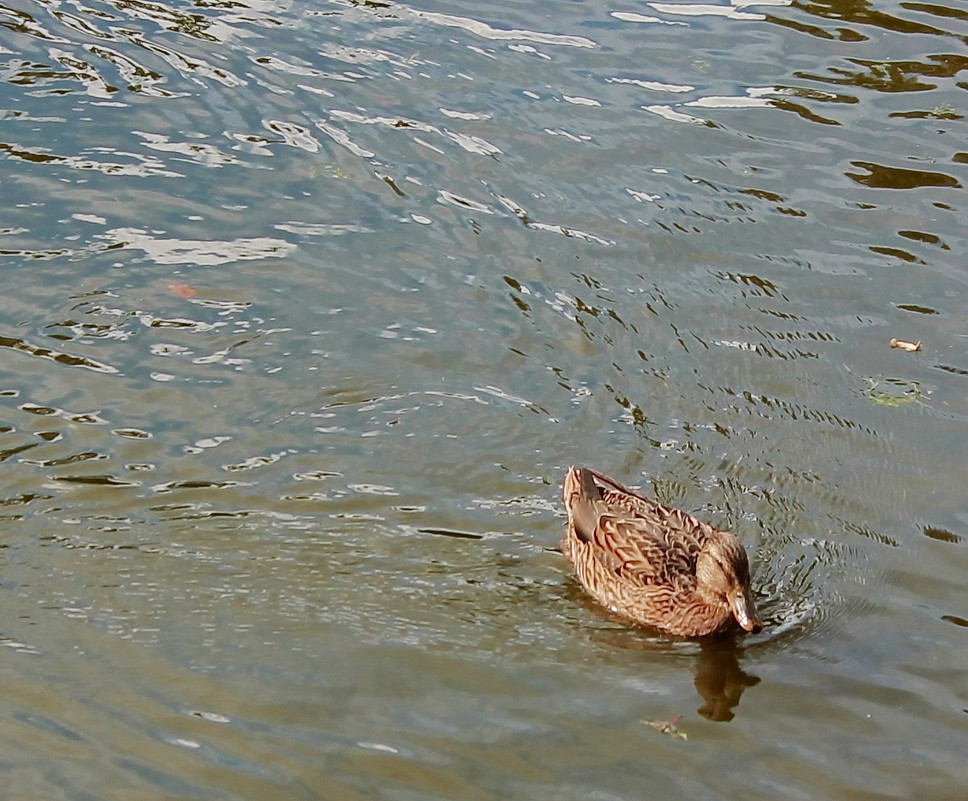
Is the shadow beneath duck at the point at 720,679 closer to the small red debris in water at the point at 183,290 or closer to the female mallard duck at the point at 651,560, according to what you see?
the female mallard duck at the point at 651,560

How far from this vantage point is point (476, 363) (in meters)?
10.0

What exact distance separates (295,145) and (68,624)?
20.1 feet

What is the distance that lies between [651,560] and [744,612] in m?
0.81

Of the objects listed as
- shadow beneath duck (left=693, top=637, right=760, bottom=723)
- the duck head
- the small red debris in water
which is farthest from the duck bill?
the small red debris in water

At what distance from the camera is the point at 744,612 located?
25.5 ft

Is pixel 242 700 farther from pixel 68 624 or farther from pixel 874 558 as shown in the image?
pixel 874 558

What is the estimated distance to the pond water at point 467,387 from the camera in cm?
707

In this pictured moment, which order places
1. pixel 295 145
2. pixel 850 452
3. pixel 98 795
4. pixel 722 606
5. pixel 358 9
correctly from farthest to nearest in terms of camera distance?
1. pixel 358 9
2. pixel 295 145
3. pixel 850 452
4. pixel 722 606
5. pixel 98 795

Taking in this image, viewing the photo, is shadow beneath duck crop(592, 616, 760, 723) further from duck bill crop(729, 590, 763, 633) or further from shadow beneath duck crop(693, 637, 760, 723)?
duck bill crop(729, 590, 763, 633)

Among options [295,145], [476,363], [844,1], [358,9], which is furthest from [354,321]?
[844,1]

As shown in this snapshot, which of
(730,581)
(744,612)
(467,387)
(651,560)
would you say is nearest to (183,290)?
(467,387)

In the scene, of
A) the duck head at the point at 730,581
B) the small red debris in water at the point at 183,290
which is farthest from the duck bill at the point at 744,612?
the small red debris in water at the point at 183,290

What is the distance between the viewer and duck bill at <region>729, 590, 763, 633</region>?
775 centimetres

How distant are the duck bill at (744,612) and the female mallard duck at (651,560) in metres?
0.01
